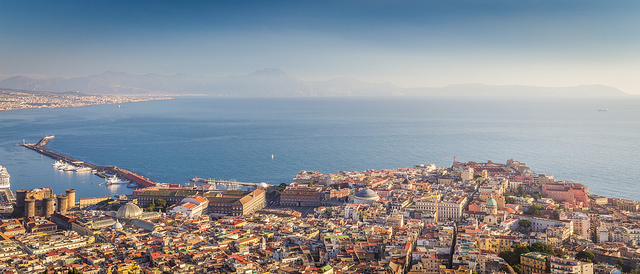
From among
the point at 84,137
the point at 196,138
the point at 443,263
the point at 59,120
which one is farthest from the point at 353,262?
the point at 59,120

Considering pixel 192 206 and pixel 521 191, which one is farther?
pixel 521 191

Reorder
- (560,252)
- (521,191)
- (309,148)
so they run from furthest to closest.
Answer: (309,148), (521,191), (560,252)

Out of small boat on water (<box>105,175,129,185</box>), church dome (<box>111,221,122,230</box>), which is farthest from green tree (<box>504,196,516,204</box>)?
small boat on water (<box>105,175,129,185</box>)

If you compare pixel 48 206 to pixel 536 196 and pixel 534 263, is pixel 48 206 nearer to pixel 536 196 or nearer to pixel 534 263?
pixel 534 263

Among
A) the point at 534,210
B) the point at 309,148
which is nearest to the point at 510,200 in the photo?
the point at 534,210

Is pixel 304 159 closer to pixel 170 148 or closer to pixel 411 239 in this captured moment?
pixel 170 148

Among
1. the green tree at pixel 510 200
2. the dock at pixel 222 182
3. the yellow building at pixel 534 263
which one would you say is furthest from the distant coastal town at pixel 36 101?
the yellow building at pixel 534 263

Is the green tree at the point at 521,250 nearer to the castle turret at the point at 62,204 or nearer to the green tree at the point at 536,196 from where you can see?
the green tree at the point at 536,196

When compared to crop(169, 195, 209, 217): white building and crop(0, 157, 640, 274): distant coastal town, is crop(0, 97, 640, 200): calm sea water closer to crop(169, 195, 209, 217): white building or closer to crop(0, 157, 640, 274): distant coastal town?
crop(0, 157, 640, 274): distant coastal town

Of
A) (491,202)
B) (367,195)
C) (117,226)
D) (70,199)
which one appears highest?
(491,202)
